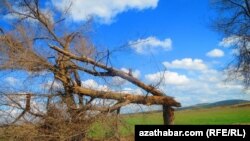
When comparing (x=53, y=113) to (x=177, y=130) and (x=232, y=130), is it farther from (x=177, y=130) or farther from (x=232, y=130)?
(x=232, y=130)

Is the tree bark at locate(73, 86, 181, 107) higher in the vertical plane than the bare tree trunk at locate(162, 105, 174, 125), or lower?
higher

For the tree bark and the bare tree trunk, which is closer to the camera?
the tree bark

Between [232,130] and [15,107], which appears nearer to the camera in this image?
[232,130]

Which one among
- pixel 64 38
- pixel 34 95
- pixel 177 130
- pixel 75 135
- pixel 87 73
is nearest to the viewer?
pixel 177 130

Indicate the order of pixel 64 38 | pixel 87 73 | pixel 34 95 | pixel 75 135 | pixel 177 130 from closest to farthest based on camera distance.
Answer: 1. pixel 177 130
2. pixel 75 135
3. pixel 34 95
4. pixel 87 73
5. pixel 64 38

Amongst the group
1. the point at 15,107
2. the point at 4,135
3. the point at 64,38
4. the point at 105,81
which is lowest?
the point at 4,135

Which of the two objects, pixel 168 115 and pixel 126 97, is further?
pixel 168 115

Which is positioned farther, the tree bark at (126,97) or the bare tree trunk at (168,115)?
the bare tree trunk at (168,115)

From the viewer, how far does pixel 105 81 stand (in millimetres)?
12438

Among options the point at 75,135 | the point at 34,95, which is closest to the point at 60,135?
the point at 75,135

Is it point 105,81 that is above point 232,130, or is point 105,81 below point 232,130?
above

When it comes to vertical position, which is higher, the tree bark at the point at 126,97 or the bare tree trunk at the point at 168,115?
the tree bark at the point at 126,97

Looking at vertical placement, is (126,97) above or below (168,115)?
above

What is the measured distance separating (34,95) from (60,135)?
1.43 m
